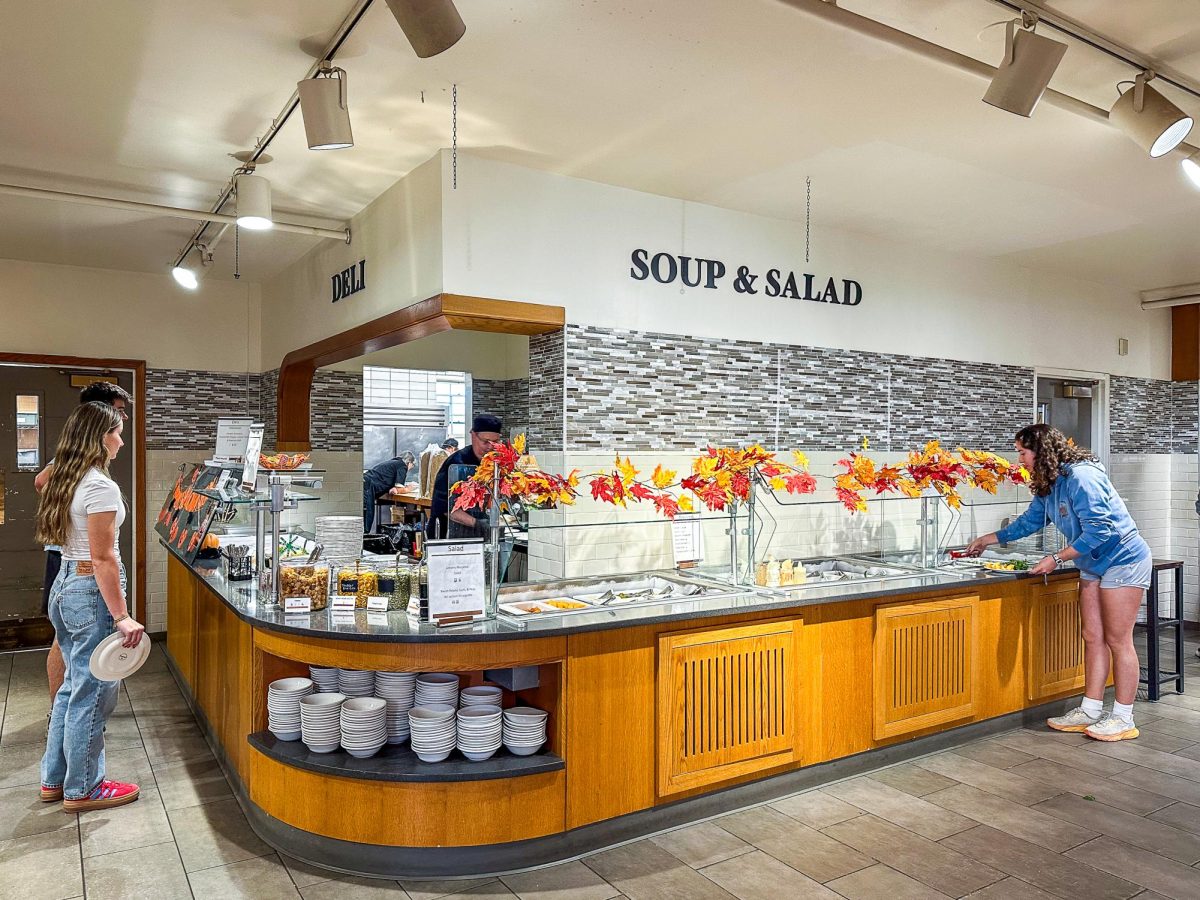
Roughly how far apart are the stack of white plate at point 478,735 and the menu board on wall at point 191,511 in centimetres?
214

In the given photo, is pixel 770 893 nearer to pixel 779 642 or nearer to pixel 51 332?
pixel 779 642

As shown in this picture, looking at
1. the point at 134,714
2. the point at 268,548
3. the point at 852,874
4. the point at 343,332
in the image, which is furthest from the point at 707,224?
the point at 134,714

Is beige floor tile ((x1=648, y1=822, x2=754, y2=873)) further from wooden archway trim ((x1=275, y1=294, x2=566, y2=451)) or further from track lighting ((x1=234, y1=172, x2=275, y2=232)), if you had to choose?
track lighting ((x1=234, y1=172, x2=275, y2=232))

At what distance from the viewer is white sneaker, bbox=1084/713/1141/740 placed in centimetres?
466

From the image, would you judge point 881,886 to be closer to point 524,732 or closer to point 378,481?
point 524,732

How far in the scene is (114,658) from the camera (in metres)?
3.52

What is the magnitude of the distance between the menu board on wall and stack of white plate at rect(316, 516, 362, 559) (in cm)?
69

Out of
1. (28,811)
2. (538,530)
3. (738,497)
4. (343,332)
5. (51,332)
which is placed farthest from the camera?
(51,332)

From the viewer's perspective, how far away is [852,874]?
3174 millimetres

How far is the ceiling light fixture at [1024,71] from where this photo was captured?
2777mm

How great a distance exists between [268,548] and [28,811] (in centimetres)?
142

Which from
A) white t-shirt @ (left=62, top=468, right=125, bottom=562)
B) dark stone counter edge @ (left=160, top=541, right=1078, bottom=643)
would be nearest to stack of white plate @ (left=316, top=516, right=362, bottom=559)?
dark stone counter edge @ (left=160, top=541, right=1078, bottom=643)

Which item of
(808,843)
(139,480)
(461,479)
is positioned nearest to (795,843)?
(808,843)

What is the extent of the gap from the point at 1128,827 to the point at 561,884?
2354 mm
